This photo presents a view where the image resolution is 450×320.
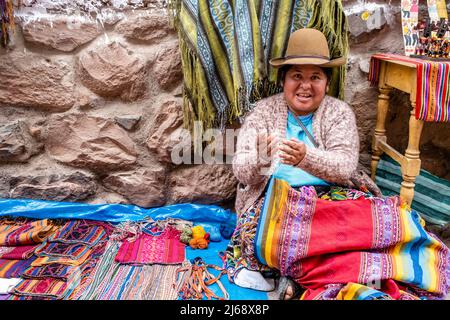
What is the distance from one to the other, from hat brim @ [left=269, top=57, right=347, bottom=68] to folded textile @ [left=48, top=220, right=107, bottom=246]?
1077mm

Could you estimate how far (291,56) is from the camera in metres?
1.61

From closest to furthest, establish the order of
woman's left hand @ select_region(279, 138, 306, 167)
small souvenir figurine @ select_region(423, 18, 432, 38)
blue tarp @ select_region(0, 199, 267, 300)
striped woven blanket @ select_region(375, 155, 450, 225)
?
woman's left hand @ select_region(279, 138, 306, 167), small souvenir figurine @ select_region(423, 18, 432, 38), striped woven blanket @ select_region(375, 155, 450, 225), blue tarp @ select_region(0, 199, 267, 300)

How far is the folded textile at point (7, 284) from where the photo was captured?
1419 mm

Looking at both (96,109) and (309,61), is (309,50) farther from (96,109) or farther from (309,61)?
(96,109)

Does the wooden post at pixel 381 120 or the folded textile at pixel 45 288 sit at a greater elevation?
the wooden post at pixel 381 120

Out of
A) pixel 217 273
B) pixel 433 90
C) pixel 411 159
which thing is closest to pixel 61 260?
pixel 217 273

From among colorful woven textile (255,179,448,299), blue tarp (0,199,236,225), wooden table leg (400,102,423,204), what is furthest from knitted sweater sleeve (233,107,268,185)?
wooden table leg (400,102,423,204)

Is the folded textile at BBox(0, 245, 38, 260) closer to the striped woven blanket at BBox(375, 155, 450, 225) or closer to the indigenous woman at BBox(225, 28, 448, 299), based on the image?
the indigenous woman at BBox(225, 28, 448, 299)

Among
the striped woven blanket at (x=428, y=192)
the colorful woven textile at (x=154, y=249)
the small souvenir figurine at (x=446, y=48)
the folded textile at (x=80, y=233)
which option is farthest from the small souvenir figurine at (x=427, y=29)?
the folded textile at (x=80, y=233)

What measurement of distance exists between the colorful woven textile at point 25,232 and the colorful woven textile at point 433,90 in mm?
1660

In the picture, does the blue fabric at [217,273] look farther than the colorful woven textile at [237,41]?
No

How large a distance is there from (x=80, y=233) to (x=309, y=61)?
1254 mm

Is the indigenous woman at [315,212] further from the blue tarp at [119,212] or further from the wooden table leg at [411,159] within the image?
the blue tarp at [119,212]

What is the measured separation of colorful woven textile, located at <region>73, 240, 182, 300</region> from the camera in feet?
4.70
